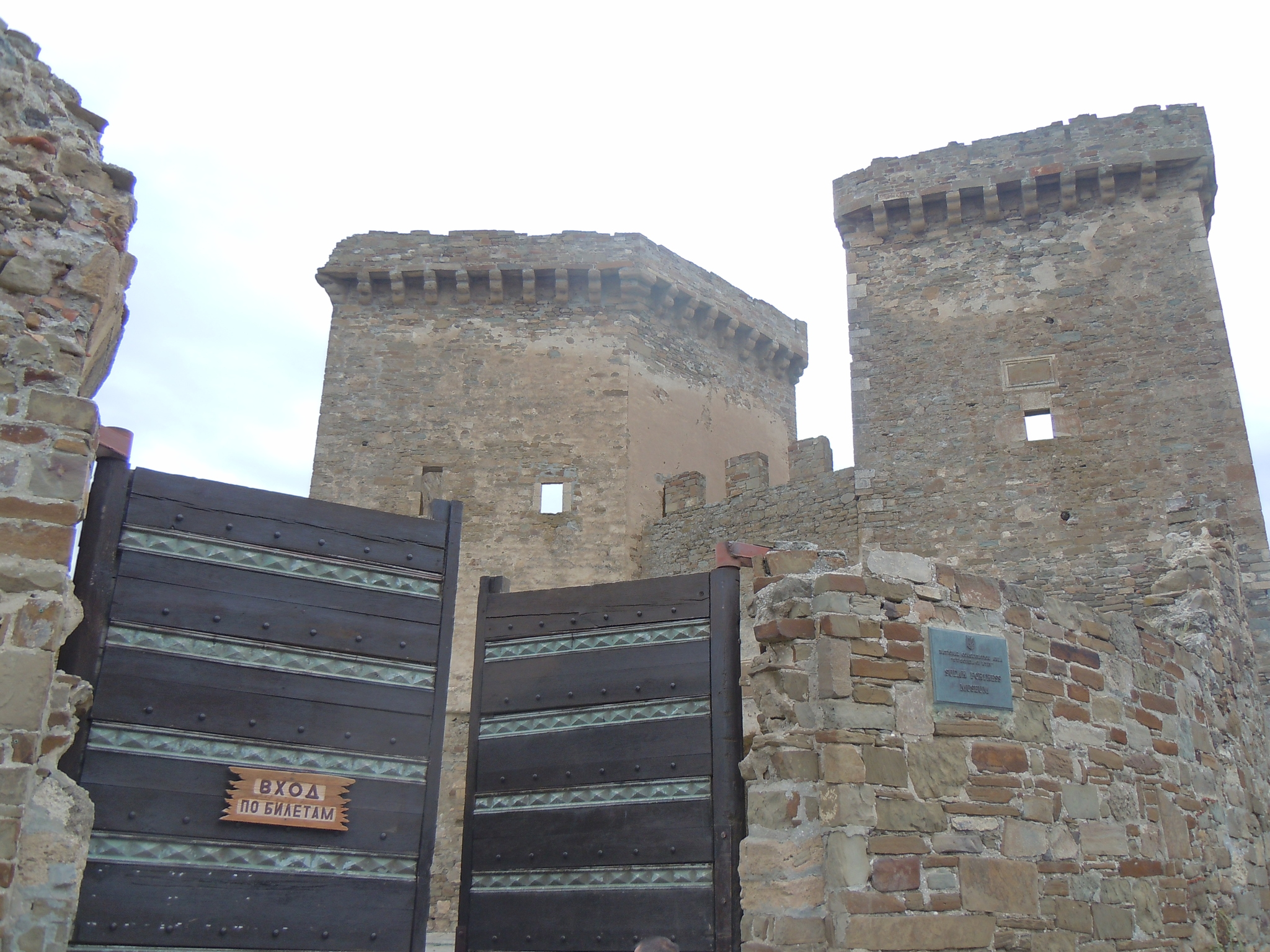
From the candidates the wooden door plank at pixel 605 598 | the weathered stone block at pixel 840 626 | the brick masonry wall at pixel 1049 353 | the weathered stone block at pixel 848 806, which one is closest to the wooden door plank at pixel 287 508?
the wooden door plank at pixel 605 598

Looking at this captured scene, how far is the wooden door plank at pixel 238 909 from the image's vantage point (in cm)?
397

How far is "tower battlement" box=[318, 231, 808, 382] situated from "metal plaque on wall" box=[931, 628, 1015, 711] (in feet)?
34.3

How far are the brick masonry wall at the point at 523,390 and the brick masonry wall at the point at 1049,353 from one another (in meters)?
3.10

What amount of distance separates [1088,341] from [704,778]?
342 inches

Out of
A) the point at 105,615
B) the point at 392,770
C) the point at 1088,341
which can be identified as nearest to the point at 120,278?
the point at 105,615

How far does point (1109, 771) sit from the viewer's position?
521cm

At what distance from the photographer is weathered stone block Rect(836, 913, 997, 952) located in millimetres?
4109

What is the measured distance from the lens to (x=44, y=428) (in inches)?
152

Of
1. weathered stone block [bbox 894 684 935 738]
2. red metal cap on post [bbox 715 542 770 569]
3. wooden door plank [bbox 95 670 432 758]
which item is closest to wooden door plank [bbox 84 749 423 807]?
wooden door plank [bbox 95 670 432 758]

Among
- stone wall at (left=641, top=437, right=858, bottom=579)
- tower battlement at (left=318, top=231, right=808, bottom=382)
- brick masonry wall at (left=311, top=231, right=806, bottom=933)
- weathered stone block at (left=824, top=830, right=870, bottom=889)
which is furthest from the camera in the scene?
tower battlement at (left=318, top=231, right=808, bottom=382)

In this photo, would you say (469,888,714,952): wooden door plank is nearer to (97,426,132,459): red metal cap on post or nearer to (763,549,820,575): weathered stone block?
(763,549,820,575): weathered stone block

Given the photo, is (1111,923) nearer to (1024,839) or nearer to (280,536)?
(1024,839)

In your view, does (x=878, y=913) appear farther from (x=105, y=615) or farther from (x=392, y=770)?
(x=105, y=615)

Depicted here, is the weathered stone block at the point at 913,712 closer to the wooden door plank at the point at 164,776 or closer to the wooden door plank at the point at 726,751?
the wooden door plank at the point at 726,751
